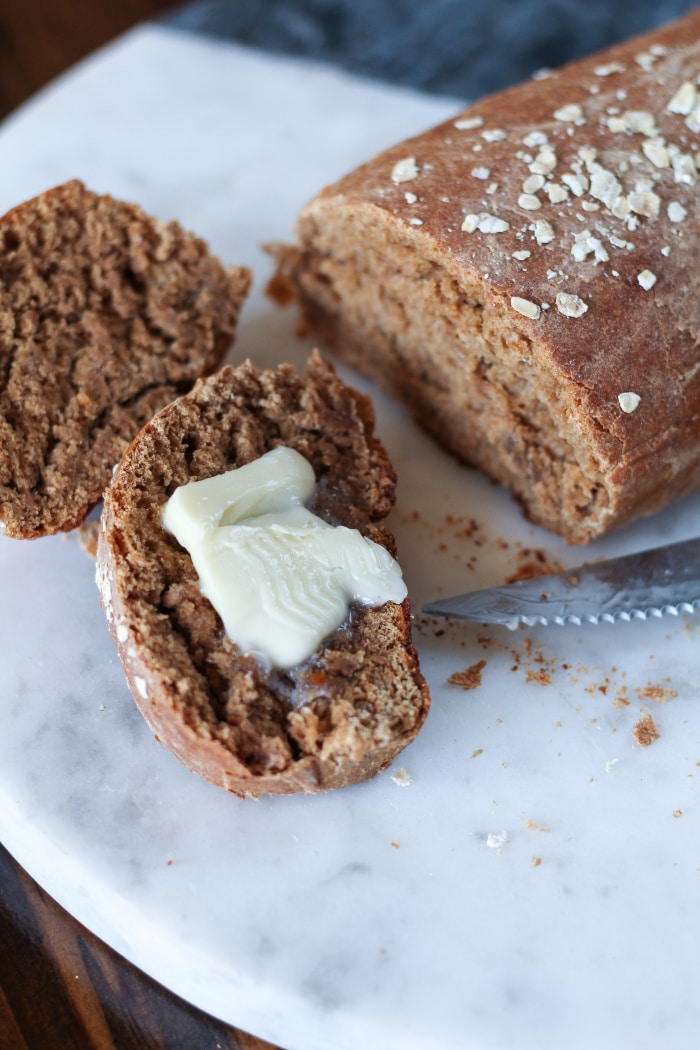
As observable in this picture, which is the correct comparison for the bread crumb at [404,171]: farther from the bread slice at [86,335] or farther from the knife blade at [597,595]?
the knife blade at [597,595]

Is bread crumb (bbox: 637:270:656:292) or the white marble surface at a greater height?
bread crumb (bbox: 637:270:656:292)

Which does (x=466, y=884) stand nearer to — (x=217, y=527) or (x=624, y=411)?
(x=217, y=527)

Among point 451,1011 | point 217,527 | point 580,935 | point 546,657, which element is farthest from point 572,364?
point 451,1011

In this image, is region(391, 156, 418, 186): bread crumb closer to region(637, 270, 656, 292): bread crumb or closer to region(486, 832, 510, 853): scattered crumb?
region(637, 270, 656, 292): bread crumb

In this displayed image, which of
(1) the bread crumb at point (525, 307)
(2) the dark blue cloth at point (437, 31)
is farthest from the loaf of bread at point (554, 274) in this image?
(2) the dark blue cloth at point (437, 31)

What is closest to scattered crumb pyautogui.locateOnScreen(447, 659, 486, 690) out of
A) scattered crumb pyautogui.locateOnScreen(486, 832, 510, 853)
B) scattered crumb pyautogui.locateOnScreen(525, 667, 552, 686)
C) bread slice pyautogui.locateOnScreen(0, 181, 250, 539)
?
scattered crumb pyautogui.locateOnScreen(525, 667, 552, 686)

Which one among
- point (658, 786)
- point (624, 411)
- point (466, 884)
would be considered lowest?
point (658, 786)
